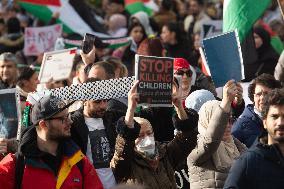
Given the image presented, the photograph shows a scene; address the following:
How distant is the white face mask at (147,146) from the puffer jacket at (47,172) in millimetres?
687

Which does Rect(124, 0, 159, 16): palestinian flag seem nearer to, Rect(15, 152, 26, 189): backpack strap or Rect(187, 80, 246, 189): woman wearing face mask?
Rect(187, 80, 246, 189): woman wearing face mask

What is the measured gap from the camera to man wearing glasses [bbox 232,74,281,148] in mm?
9031

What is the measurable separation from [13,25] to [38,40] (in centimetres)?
113

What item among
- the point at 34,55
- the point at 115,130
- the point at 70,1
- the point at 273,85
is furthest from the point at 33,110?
the point at 70,1

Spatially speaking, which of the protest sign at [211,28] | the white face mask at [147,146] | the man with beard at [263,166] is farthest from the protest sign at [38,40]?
the man with beard at [263,166]

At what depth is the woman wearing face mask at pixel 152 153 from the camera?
793 cm

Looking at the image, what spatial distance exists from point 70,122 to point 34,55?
7805 mm

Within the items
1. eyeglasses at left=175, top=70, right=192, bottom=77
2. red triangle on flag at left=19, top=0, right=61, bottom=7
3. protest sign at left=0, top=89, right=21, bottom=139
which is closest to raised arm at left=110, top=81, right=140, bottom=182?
protest sign at left=0, top=89, right=21, bottom=139

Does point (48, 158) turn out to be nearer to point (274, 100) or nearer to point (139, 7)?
point (274, 100)

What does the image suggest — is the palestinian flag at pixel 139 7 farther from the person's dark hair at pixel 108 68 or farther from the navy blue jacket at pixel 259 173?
the navy blue jacket at pixel 259 173

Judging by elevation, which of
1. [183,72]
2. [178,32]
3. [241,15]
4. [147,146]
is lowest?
[147,146]

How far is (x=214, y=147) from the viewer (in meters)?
8.00

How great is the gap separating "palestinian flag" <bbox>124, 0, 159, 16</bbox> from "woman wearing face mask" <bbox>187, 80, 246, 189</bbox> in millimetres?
10403

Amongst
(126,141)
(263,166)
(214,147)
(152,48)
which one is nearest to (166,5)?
(152,48)
